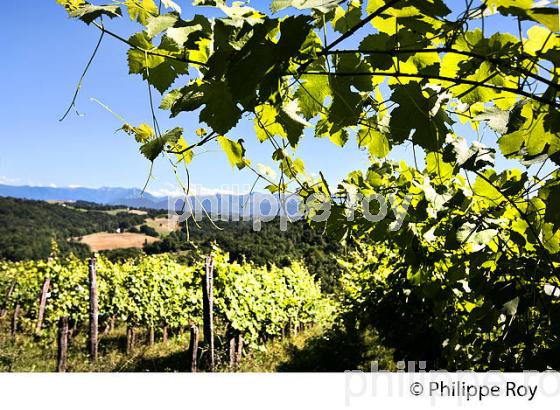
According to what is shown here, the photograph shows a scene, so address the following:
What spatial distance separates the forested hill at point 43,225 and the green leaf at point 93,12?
30959 millimetres

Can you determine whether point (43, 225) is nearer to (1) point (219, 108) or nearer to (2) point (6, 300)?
(2) point (6, 300)

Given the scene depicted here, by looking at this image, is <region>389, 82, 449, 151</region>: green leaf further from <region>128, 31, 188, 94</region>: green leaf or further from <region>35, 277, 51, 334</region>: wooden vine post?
<region>35, 277, 51, 334</region>: wooden vine post

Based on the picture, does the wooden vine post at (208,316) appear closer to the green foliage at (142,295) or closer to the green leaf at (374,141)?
the green foliage at (142,295)

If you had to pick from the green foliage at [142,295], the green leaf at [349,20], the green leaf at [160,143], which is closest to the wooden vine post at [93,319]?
the green foliage at [142,295]

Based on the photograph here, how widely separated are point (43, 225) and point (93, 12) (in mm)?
41413

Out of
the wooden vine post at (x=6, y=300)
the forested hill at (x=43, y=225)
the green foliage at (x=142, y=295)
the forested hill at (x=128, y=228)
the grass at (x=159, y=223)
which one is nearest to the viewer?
the green foliage at (x=142, y=295)

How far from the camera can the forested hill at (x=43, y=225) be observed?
29.3m

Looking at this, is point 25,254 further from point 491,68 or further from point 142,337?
point 491,68

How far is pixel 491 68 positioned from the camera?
2.64ft

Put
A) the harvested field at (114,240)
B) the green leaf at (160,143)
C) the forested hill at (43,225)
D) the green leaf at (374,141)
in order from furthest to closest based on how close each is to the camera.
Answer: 1. the harvested field at (114,240)
2. the forested hill at (43,225)
3. the green leaf at (374,141)
4. the green leaf at (160,143)

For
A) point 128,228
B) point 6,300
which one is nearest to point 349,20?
point 6,300

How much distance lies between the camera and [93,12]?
A: 0.54m
